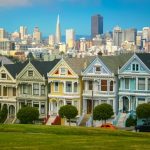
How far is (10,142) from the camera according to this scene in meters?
28.8

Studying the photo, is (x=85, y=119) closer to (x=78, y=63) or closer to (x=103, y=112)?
(x=103, y=112)

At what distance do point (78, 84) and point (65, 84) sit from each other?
1.43 meters

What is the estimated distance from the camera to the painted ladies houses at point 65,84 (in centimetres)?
6016

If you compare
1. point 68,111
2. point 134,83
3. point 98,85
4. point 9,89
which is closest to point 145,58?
point 134,83

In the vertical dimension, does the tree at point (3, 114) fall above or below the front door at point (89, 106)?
below

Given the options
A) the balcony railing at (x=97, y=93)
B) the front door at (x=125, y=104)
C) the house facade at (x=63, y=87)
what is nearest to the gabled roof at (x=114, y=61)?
the balcony railing at (x=97, y=93)

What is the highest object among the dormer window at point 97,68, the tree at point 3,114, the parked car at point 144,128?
the dormer window at point 97,68

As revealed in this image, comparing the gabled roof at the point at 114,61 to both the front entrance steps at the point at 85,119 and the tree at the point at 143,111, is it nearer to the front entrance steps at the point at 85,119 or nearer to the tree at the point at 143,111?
the front entrance steps at the point at 85,119

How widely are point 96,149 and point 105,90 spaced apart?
107ft

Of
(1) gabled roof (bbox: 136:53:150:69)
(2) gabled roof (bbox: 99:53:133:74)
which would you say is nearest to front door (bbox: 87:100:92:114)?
(2) gabled roof (bbox: 99:53:133:74)

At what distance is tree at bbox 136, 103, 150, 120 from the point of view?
2093 inches

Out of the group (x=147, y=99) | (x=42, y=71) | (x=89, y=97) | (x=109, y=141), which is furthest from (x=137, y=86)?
(x=109, y=141)

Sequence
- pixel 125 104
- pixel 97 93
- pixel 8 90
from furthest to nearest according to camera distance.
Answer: pixel 8 90 < pixel 97 93 < pixel 125 104

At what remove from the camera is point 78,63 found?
62.1 metres
